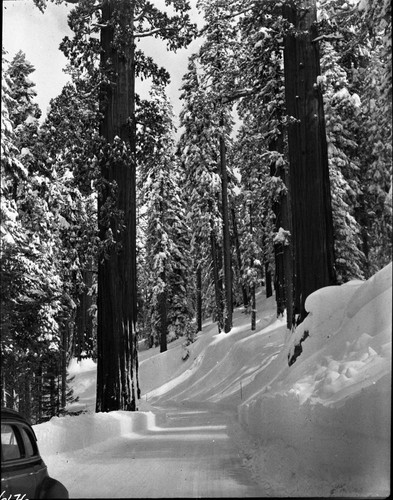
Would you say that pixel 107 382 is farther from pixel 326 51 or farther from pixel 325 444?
pixel 326 51

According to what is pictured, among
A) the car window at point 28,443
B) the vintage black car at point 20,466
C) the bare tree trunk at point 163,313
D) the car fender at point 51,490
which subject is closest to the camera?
the vintage black car at point 20,466

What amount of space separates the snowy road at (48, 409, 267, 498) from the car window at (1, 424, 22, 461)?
0.64 metres

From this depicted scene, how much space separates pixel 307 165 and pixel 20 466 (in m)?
7.57

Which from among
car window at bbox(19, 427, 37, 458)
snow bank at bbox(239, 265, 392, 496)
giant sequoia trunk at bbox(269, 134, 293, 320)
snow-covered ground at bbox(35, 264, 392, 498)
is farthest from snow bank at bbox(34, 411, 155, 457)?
giant sequoia trunk at bbox(269, 134, 293, 320)

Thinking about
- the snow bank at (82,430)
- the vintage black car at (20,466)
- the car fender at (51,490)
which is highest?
the vintage black car at (20,466)

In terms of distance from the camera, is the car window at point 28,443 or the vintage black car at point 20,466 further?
the car window at point 28,443

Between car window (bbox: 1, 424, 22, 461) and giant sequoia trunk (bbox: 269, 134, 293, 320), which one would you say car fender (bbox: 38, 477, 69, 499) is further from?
giant sequoia trunk (bbox: 269, 134, 293, 320)

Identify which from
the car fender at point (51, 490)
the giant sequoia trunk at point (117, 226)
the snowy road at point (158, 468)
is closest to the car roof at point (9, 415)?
the car fender at point (51, 490)

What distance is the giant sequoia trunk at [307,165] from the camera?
9523mm

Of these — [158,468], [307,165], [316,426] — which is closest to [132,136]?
[307,165]

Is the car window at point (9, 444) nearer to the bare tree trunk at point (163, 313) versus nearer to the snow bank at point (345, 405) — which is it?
the snow bank at point (345, 405)

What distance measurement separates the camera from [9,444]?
3.60 meters

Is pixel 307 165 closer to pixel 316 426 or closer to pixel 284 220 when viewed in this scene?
pixel 316 426

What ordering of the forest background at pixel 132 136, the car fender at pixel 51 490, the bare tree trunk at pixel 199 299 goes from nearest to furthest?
the car fender at pixel 51 490 → the forest background at pixel 132 136 → the bare tree trunk at pixel 199 299
